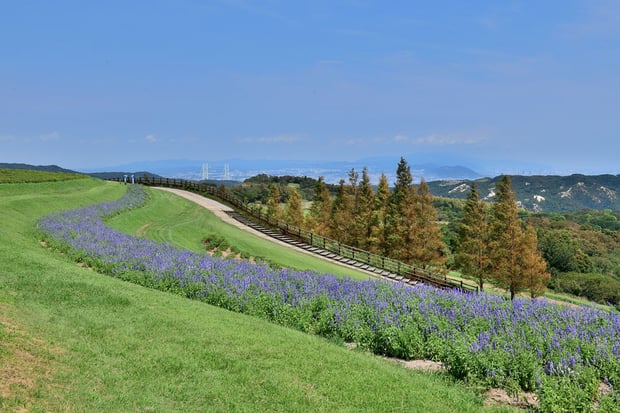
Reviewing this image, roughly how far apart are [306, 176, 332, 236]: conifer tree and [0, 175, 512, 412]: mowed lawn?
5494 centimetres

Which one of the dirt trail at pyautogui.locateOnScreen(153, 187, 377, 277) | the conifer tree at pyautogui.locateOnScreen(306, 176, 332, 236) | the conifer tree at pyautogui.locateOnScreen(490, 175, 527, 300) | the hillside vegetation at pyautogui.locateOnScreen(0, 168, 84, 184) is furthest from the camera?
the conifer tree at pyautogui.locateOnScreen(306, 176, 332, 236)

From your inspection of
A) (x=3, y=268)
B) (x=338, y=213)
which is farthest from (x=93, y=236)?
(x=338, y=213)

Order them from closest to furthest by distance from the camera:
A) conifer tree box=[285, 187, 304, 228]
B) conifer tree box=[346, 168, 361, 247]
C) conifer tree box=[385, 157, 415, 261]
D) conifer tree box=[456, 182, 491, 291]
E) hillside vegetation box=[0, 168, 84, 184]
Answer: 1. hillside vegetation box=[0, 168, 84, 184]
2. conifer tree box=[385, 157, 415, 261]
3. conifer tree box=[456, 182, 491, 291]
4. conifer tree box=[346, 168, 361, 247]
5. conifer tree box=[285, 187, 304, 228]

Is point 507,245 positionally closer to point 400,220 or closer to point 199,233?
point 400,220

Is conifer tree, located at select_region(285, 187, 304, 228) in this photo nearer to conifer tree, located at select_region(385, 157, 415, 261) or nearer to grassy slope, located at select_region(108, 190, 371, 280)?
conifer tree, located at select_region(385, 157, 415, 261)

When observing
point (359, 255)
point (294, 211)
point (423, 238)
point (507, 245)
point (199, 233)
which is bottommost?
point (359, 255)

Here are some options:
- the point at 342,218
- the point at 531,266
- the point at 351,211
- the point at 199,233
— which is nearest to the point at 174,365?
the point at 199,233

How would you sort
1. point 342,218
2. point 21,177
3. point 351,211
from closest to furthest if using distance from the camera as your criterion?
point 21,177, point 342,218, point 351,211

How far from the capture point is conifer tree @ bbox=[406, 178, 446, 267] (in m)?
51.4

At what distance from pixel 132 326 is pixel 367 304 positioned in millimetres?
7320

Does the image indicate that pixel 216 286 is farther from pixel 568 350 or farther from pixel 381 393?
pixel 568 350

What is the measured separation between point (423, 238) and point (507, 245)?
390 inches

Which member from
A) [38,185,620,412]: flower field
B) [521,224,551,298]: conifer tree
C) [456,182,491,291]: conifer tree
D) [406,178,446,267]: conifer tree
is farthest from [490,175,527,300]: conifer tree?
[38,185,620,412]: flower field

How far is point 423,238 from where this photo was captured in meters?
51.9
